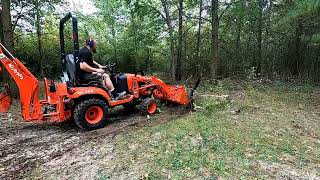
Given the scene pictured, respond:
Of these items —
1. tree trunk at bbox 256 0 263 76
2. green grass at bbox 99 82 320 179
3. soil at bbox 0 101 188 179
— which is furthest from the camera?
tree trunk at bbox 256 0 263 76

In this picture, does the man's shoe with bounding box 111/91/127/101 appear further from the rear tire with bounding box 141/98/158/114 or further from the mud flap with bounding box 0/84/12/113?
the mud flap with bounding box 0/84/12/113

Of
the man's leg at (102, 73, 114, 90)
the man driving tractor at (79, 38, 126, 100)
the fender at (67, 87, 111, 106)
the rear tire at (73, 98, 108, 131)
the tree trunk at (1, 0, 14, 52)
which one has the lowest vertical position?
the rear tire at (73, 98, 108, 131)

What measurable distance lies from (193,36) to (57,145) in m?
12.4

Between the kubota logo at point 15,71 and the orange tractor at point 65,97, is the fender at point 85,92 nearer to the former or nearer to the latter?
the orange tractor at point 65,97

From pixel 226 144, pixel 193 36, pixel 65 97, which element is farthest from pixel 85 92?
pixel 193 36

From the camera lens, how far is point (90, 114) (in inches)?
279

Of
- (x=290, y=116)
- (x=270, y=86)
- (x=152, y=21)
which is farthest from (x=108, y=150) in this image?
(x=152, y=21)

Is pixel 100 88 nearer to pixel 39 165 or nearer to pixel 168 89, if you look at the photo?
pixel 168 89

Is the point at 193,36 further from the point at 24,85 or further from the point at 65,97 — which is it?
the point at 24,85

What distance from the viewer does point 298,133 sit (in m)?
6.58

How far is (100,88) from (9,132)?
6.59ft

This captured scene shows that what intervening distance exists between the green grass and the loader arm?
1.84 m

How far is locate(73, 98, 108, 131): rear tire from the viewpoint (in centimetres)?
679

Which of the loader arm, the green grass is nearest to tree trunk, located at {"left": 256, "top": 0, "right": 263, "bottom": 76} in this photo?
the green grass
